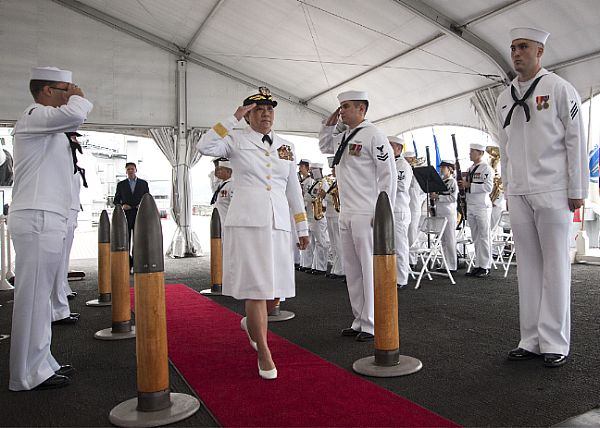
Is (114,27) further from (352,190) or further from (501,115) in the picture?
(501,115)

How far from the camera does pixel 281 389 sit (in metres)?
3.11

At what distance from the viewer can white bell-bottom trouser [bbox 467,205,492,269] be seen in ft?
28.5

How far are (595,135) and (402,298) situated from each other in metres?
6.01

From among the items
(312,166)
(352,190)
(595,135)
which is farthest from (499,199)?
(352,190)

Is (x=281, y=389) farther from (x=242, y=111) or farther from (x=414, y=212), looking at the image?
(x=414, y=212)

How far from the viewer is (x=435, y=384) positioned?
10.3ft

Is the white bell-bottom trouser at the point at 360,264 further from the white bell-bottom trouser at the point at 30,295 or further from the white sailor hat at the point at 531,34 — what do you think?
the white bell-bottom trouser at the point at 30,295

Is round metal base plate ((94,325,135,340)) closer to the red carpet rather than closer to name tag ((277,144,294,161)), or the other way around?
the red carpet

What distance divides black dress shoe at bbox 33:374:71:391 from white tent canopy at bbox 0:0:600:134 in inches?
310

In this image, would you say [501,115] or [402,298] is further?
[402,298]

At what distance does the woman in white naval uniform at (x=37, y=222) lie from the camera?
10.4 ft

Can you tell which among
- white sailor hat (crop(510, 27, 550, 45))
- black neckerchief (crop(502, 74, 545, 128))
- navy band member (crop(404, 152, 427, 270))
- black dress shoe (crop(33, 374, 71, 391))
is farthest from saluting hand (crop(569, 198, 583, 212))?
navy band member (crop(404, 152, 427, 270))

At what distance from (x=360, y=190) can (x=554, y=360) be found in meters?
1.97

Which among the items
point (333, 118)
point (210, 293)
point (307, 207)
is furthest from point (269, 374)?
point (307, 207)
